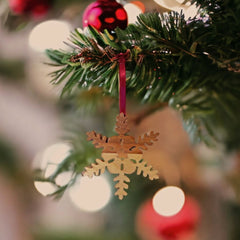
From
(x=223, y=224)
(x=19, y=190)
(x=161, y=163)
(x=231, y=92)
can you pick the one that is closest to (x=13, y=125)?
(x=19, y=190)

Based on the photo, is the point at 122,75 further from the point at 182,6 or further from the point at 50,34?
the point at 50,34

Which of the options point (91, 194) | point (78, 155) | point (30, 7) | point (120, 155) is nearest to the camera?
point (120, 155)

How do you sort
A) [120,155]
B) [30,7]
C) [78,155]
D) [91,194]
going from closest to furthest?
[120,155] < [78,155] < [30,7] < [91,194]

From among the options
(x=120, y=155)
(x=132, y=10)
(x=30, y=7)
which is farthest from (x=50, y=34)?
(x=120, y=155)

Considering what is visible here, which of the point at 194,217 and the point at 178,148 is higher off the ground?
the point at 178,148

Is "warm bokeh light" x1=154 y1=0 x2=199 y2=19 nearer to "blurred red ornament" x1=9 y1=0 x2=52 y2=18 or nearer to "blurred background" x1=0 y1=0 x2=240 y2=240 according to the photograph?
"blurred background" x1=0 y1=0 x2=240 y2=240

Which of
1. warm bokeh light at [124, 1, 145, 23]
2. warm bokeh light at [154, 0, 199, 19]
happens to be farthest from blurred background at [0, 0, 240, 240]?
warm bokeh light at [154, 0, 199, 19]

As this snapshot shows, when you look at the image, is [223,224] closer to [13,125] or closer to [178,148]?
[178,148]
